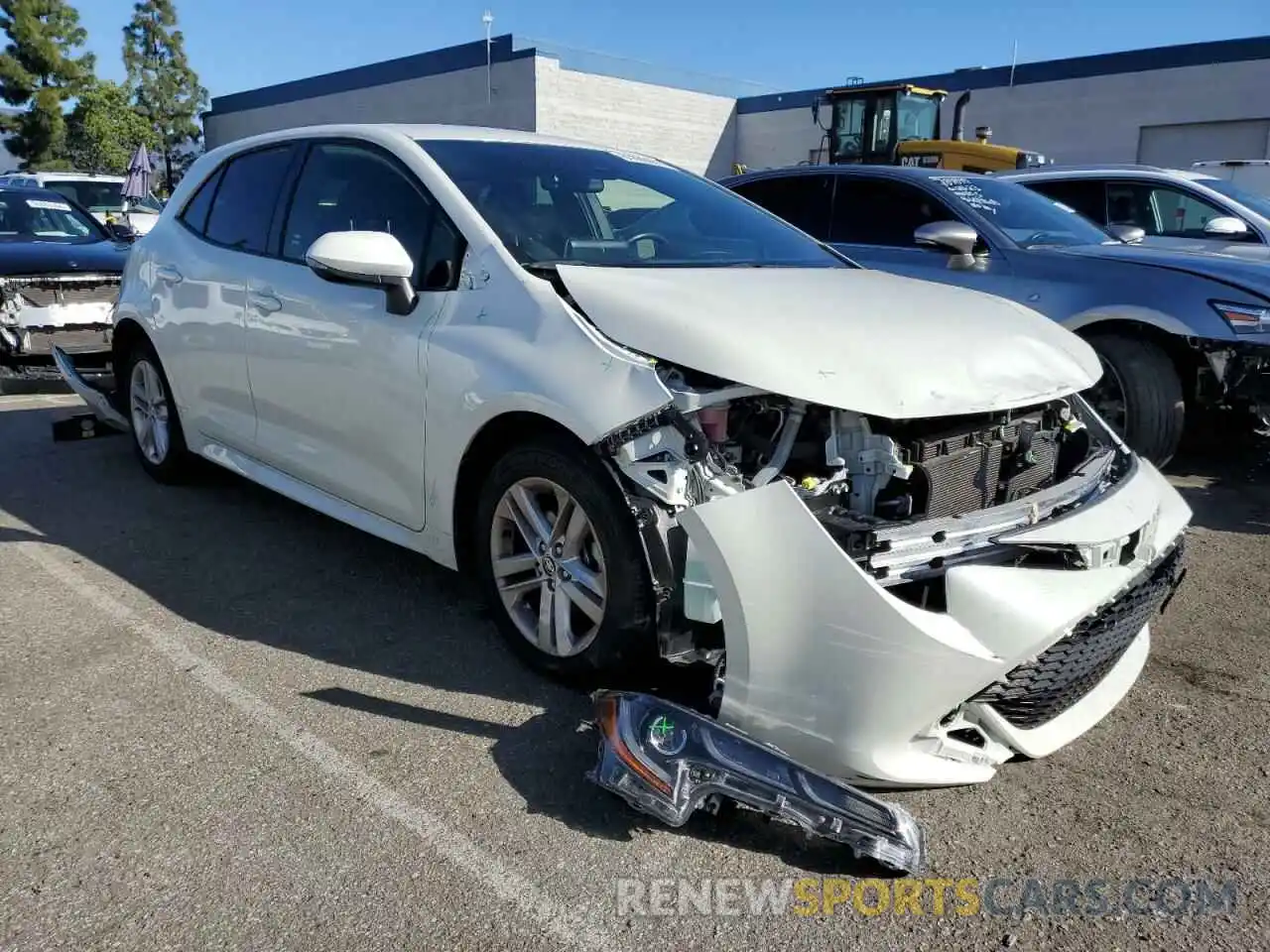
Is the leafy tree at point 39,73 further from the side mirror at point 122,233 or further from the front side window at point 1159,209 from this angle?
the front side window at point 1159,209

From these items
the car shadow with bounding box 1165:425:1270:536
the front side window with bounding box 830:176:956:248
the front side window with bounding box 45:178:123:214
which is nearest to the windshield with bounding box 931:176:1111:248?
the front side window with bounding box 830:176:956:248

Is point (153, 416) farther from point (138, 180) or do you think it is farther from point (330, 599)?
point (138, 180)

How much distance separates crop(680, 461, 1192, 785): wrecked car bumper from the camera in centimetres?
240

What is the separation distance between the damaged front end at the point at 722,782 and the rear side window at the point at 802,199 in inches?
206

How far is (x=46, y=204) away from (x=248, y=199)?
5903mm

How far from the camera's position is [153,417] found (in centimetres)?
550

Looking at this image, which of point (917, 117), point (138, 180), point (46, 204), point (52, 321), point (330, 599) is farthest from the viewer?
point (917, 117)

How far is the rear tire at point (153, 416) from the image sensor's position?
527 cm

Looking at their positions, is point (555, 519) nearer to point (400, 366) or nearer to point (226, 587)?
point (400, 366)

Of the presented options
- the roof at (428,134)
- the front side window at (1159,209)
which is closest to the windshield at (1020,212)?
the front side window at (1159,209)

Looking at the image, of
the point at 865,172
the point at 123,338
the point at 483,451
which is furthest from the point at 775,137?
the point at 483,451

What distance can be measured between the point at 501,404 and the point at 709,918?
1554 mm

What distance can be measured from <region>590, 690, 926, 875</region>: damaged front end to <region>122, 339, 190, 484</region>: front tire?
3.52 meters

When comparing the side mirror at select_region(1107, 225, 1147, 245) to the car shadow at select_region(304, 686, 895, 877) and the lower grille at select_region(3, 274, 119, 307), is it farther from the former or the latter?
the lower grille at select_region(3, 274, 119, 307)
